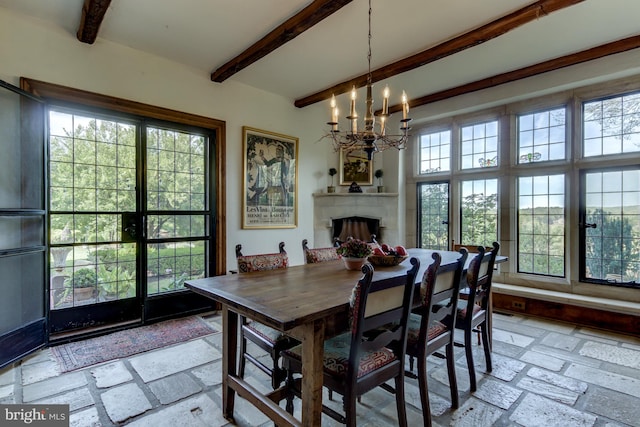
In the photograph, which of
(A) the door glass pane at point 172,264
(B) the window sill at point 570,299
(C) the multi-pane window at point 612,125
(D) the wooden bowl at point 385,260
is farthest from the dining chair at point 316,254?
(C) the multi-pane window at point 612,125

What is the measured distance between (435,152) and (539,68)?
1708 mm

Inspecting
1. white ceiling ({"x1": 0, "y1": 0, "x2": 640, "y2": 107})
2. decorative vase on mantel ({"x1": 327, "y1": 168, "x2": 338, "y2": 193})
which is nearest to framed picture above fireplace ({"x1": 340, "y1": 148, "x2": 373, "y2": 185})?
decorative vase on mantel ({"x1": 327, "y1": 168, "x2": 338, "y2": 193})

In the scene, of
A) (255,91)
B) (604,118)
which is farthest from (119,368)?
(604,118)

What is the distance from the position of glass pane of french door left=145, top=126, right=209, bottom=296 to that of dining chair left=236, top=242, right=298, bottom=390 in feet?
5.87

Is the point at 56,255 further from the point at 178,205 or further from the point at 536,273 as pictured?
the point at 536,273

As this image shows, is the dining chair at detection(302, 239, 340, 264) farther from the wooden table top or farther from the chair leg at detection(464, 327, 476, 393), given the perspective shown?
the chair leg at detection(464, 327, 476, 393)

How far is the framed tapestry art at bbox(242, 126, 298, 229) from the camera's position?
4262mm

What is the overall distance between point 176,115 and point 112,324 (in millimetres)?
2360

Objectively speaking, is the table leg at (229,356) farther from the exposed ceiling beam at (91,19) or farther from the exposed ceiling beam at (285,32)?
the exposed ceiling beam at (91,19)

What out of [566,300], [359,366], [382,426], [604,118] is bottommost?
[382,426]

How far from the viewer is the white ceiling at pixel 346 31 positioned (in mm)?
2602

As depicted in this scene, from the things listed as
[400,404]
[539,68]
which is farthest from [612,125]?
[400,404]

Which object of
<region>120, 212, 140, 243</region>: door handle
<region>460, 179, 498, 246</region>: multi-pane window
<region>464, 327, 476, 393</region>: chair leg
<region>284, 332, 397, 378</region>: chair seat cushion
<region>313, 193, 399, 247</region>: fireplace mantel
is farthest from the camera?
<region>313, 193, 399, 247</region>: fireplace mantel

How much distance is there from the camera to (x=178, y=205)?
12.2 ft
